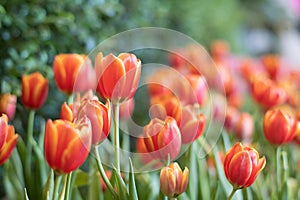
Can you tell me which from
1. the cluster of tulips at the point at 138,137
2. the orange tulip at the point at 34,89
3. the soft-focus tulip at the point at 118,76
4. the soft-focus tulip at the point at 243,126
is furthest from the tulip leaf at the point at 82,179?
the soft-focus tulip at the point at 243,126

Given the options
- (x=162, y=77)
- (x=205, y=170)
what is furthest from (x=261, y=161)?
(x=162, y=77)

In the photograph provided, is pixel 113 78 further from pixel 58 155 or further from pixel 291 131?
pixel 291 131

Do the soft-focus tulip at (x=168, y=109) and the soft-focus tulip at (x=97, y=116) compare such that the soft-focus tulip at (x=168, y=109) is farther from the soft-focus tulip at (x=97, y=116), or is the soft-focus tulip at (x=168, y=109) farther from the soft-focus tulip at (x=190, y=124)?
the soft-focus tulip at (x=97, y=116)

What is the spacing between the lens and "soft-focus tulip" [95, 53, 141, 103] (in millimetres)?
661

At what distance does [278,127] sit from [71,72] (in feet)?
1.04

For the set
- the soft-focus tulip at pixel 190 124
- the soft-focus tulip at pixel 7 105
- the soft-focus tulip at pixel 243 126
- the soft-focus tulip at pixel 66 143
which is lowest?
the soft-focus tulip at pixel 66 143

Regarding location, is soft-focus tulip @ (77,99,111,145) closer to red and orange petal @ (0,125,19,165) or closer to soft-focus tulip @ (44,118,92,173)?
soft-focus tulip @ (44,118,92,173)

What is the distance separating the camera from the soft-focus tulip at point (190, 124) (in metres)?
0.75

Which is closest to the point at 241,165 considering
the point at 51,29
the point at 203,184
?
the point at 203,184

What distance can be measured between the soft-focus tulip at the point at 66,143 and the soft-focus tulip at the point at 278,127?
32cm

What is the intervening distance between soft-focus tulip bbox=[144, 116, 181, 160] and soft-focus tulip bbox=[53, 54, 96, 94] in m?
0.17

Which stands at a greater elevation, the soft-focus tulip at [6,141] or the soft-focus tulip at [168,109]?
the soft-focus tulip at [168,109]

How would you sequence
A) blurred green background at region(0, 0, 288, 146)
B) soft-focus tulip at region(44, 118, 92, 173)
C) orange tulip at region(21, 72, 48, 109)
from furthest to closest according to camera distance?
1. blurred green background at region(0, 0, 288, 146)
2. orange tulip at region(21, 72, 48, 109)
3. soft-focus tulip at region(44, 118, 92, 173)

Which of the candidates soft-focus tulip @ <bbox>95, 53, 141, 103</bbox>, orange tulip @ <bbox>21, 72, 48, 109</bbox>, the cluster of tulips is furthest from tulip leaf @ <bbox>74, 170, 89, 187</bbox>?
soft-focus tulip @ <bbox>95, 53, 141, 103</bbox>
